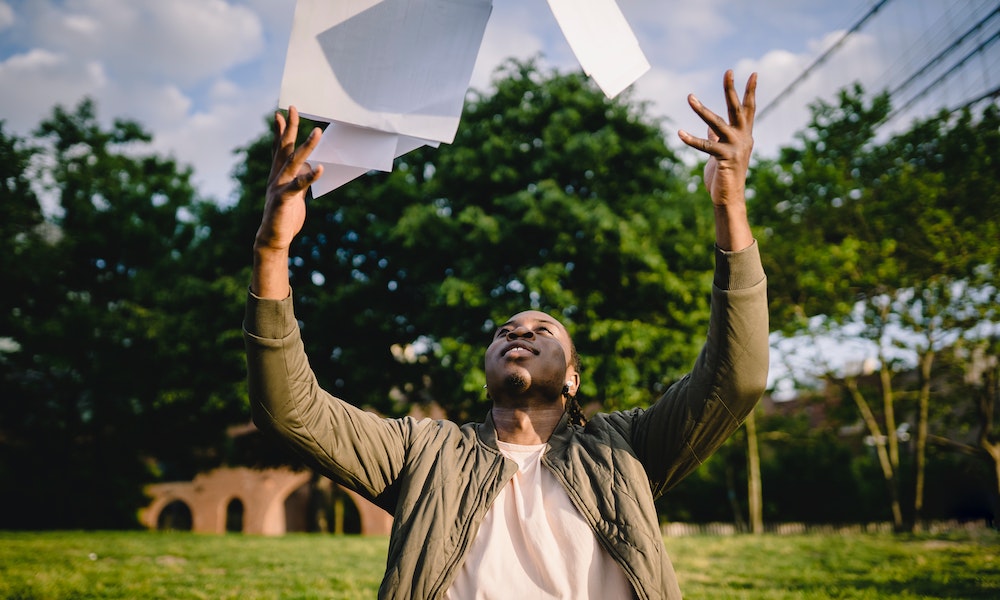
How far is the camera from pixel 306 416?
198 cm

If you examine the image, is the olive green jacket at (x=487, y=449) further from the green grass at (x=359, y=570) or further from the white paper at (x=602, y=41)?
the green grass at (x=359, y=570)

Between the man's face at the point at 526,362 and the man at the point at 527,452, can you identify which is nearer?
the man at the point at 527,452

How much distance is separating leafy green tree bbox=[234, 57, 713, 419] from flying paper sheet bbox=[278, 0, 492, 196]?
10.4m

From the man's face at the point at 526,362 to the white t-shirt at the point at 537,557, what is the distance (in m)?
0.43

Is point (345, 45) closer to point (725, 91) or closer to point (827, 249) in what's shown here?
point (725, 91)

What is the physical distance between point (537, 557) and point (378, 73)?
60.2 inches

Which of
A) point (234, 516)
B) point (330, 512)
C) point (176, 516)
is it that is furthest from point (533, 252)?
point (176, 516)

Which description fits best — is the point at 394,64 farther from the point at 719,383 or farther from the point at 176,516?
the point at 176,516

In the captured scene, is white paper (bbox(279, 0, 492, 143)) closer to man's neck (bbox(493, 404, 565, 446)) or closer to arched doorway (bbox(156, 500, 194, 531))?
man's neck (bbox(493, 404, 565, 446))

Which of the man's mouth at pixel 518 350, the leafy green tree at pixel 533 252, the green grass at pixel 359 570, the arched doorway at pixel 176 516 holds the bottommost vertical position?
the arched doorway at pixel 176 516

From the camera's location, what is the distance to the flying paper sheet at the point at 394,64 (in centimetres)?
172

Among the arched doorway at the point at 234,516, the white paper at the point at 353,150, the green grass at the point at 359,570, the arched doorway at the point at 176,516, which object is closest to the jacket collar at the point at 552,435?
the white paper at the point at 353,150

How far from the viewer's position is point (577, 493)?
2105 millimetres

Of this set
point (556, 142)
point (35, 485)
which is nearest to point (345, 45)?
point (556, 142)
